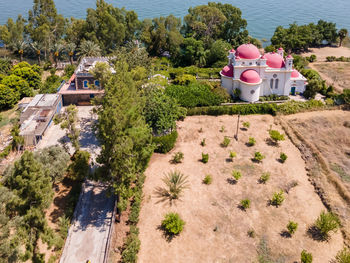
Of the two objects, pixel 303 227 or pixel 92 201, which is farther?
pixel 92 201

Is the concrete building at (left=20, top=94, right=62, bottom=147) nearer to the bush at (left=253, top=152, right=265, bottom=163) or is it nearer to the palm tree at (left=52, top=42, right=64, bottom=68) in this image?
the palm tree at (left=52, top=42, right=64, bottom=68)

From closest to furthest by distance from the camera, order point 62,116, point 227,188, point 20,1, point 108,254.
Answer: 1. point 108,254
2. point 227,188
3. point 62,116
4. point 20,1

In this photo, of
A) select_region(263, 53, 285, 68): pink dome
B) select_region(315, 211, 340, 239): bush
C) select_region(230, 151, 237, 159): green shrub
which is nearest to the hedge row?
select_region(263, 53, 285, 68): pink dome

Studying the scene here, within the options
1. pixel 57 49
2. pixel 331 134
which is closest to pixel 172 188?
pixel 331 134

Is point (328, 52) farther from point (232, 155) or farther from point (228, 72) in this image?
point (232, 155)

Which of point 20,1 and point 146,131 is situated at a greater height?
point 20,1

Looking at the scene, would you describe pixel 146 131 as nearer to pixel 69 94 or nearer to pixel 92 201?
pixel 92 201

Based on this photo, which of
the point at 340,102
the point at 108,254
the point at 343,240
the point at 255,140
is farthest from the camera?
the point at 340,102

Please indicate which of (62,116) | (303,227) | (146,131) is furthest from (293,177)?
(62,116)
